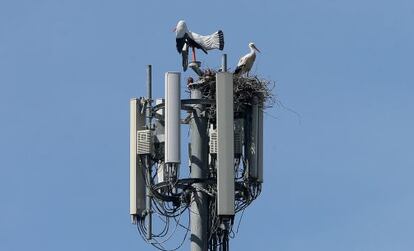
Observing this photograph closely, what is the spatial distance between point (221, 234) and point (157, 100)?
400 cm

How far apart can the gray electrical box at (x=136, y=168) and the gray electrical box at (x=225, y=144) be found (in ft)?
7.93

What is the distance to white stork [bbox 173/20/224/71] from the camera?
96.1 meters

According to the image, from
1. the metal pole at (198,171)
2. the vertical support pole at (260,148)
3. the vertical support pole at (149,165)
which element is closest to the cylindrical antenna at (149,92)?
the vertical support pole at (149,165)

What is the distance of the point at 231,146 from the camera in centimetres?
9375

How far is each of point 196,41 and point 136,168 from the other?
404cm

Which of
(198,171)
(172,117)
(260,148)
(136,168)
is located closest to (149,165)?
(136,168)

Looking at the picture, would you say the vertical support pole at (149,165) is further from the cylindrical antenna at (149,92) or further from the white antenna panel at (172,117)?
the white antenna panel at (172,117)

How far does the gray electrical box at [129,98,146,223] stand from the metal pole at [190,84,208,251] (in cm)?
139

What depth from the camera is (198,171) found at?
95.0 metres

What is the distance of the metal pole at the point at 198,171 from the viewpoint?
311 feet

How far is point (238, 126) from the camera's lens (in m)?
95.3

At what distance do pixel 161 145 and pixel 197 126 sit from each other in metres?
1.23

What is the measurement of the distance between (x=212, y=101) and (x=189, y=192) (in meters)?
2.52

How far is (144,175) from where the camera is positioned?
94.8 meters
